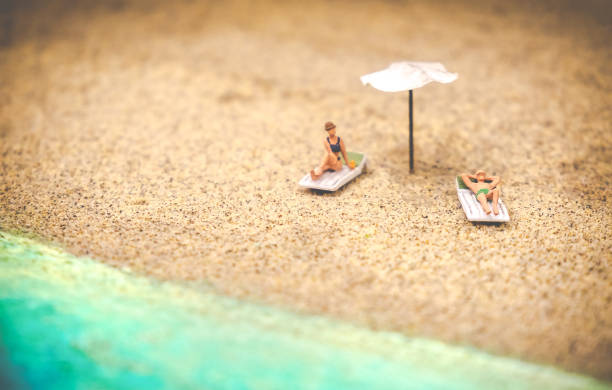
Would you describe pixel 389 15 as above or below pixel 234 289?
above

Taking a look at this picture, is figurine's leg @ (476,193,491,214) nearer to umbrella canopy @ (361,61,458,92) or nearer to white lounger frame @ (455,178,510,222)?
white lounger frame @ (455,178,510,222)

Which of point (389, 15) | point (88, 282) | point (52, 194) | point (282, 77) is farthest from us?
point (389, 15)

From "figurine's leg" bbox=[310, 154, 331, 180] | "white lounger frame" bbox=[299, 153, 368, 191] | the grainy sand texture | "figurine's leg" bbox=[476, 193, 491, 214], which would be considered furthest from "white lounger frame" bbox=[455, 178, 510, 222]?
"figurine's leg" bbox=[310, 154, 331, 180]

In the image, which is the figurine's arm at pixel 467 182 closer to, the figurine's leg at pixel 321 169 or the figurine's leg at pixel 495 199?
the figurine's leg at pixel 495 199

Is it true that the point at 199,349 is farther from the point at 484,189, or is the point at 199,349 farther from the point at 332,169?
the point at 484,189

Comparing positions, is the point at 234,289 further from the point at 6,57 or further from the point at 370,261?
the point at 6,57

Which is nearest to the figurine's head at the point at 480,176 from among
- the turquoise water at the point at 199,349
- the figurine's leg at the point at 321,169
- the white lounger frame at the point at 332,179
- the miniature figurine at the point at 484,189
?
the miniature figurine at the point at 484,189

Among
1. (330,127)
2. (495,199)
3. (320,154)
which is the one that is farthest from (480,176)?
(320,154)

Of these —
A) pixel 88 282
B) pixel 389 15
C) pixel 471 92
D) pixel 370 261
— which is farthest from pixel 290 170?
pixel 389 15
